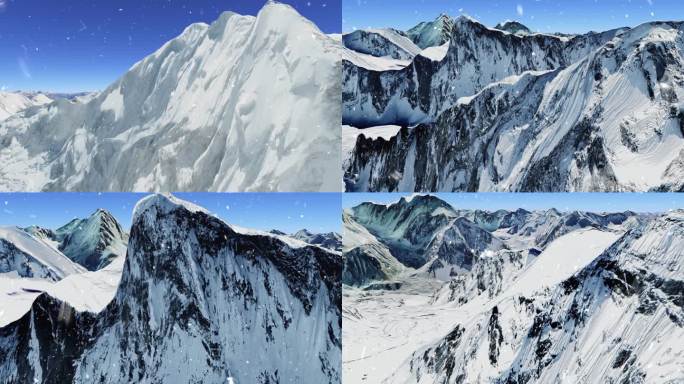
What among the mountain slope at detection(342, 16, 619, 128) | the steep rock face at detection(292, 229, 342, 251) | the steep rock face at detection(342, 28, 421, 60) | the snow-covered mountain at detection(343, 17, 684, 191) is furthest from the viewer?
the steep rock face at detection(292, 229, 342, 251)

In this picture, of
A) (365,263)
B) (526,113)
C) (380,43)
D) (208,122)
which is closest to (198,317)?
(365,263)

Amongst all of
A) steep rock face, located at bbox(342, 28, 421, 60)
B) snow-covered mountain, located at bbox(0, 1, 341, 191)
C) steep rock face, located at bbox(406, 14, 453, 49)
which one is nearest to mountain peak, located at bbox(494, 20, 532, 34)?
steep rock face, located at bbox(406, 14, 453, 49)

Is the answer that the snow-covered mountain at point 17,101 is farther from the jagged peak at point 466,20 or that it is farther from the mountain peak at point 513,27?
the mountain peak at point 513,27

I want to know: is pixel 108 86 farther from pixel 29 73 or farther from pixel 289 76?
pixel 289 76

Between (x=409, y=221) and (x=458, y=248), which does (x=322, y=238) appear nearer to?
(x=409, y=221)

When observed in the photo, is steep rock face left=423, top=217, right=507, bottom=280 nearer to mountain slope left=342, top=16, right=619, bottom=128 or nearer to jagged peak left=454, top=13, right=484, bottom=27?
mountain slope left=342, top=16, right=619, bottom=128

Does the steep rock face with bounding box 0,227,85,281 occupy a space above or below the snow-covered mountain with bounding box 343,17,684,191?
below

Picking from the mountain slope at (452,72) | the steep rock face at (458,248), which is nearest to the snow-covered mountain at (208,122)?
the mountain slope at (452,72)
